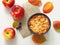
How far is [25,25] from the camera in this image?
1509 mm

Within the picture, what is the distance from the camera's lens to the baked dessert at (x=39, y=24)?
58.4 inches

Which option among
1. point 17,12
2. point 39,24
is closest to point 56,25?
point 39,24

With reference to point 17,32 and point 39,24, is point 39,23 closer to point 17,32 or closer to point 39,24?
point 39,24

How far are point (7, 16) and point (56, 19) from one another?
225mm

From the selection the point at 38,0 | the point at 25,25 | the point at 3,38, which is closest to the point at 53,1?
the point at 38,0

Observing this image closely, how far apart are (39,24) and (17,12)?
114mm

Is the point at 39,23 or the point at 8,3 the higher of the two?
the point at 8,3

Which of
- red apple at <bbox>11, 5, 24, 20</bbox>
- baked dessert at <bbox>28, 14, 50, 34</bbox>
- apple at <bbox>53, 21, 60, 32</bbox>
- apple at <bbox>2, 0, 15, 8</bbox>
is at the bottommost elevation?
apple at <bbox>53, 21, 60, 32</bbox>

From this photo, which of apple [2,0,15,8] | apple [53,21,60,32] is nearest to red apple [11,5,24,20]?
apple [2,0,15,8]

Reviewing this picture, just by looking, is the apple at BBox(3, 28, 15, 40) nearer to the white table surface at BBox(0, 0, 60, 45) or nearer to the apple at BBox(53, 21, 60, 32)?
the white table surface at BBox(0, 0, 60, 45)

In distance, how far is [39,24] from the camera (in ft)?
4.89

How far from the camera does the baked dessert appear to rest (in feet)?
4.86

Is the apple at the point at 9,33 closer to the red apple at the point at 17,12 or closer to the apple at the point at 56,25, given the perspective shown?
the red apple at the point at 17,12

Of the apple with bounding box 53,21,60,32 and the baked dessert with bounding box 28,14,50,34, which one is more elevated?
the baked dessert with bounding box 28,14,50,34
